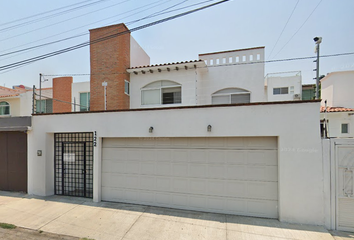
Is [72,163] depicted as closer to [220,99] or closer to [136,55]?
[136,55]

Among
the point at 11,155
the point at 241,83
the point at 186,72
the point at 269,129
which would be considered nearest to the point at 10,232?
the point at 11,155

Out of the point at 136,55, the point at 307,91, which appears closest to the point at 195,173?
the point at 136,55

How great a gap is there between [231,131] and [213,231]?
8.34 feet

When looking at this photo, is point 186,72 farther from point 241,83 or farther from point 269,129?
point 269,129

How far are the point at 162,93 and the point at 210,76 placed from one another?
2.72 m

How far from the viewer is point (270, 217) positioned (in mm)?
4523

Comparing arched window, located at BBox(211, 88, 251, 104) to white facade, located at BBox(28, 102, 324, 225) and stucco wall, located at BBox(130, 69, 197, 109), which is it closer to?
stucco wall, located at BBox(130, 69, 197, 109)

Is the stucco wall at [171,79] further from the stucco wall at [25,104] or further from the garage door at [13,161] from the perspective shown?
the stucco wall at [25,104]

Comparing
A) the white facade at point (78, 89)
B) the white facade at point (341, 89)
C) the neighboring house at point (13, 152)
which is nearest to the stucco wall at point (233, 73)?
the neighboring house at point (13, 152)

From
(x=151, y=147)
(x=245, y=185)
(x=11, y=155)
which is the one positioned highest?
(x=151, y=147)

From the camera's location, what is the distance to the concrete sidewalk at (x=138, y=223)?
12.6ft

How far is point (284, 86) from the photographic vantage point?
10922 millimetres

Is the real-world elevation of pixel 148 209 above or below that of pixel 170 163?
below

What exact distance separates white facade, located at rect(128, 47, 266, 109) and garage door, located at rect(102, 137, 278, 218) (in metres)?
3.62
